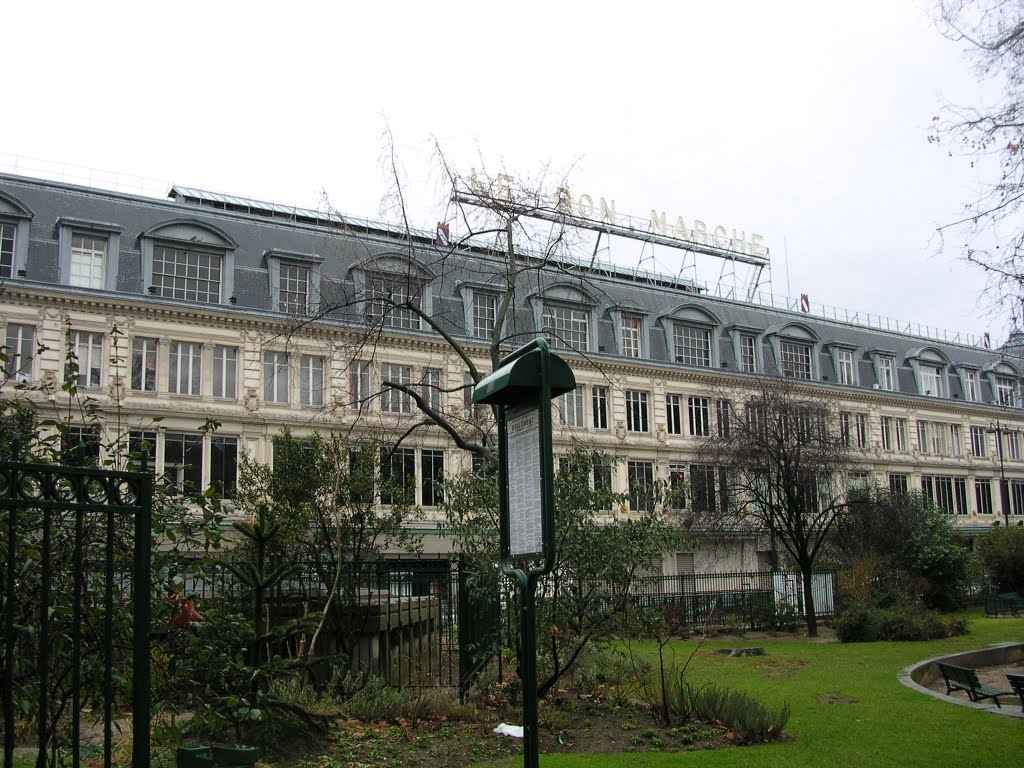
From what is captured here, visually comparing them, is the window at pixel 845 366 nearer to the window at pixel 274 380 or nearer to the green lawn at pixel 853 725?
the window at pixel 274 380

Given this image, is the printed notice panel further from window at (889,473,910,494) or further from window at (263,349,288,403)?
window at (889,473,910,494)

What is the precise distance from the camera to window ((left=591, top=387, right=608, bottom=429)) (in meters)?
42.8

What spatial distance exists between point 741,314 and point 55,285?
108ft

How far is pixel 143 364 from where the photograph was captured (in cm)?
3281

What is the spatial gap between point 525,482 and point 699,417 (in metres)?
40.9

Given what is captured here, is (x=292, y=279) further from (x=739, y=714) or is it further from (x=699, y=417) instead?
(x=739, y=714)

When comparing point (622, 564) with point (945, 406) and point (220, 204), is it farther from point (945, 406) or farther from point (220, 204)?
point (945, 406)

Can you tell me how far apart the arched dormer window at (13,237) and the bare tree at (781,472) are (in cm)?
2414

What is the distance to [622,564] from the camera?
37.3 ft

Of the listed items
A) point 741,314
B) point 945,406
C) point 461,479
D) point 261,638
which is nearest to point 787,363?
point 741,314

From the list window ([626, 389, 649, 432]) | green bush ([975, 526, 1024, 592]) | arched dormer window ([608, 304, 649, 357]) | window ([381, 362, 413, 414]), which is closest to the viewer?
window ([381, 362, 413, 414])

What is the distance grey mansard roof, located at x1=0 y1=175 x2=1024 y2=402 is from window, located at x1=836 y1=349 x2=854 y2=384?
389 mm

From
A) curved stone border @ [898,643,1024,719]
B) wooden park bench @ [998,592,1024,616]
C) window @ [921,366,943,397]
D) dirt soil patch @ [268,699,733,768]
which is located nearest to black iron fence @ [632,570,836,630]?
wooden park bench @ [998,592,1024,616]

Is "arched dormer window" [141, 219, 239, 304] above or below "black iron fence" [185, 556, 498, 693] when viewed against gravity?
above
